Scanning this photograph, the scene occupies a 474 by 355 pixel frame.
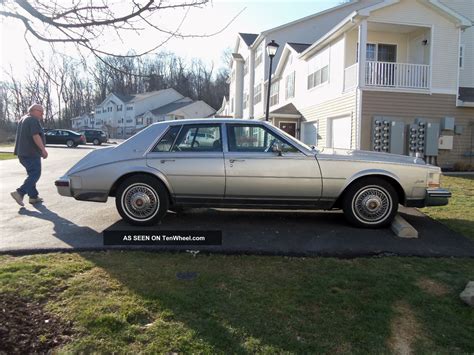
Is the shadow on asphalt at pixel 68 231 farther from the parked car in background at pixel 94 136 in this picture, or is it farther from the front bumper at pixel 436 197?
the parked car in background at pixel 94 136

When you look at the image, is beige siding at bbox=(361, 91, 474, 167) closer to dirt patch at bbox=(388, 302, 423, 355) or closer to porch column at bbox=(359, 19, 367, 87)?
porch column at bbox=(359, 19, 367, 87)

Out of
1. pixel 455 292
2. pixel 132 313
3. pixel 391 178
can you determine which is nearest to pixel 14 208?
pixel 132 313

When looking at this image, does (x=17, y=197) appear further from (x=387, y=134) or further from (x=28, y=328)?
(x=387, y=134)

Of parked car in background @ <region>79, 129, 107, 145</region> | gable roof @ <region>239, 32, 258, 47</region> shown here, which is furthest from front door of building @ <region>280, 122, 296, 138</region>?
parked car in background @ <region>79, 129, 107, 145</region>

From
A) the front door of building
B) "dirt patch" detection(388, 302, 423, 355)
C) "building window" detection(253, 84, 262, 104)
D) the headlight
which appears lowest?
"dirt patch" detection(388, 302, 423, 355)

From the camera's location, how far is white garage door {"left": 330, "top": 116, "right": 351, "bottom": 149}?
16.9 m

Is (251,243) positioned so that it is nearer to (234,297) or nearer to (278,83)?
(234,297)

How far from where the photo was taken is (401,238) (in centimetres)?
540

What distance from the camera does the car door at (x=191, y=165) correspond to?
5742 mm

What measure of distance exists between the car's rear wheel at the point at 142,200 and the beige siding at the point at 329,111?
1184 centimetres

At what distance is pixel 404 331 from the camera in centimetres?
308

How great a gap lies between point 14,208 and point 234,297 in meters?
5.25

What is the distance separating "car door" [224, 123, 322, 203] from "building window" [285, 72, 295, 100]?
1945 cm

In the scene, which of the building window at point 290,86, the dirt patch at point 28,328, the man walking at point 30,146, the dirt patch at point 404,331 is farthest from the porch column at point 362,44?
the dirt patch at point 28,328
